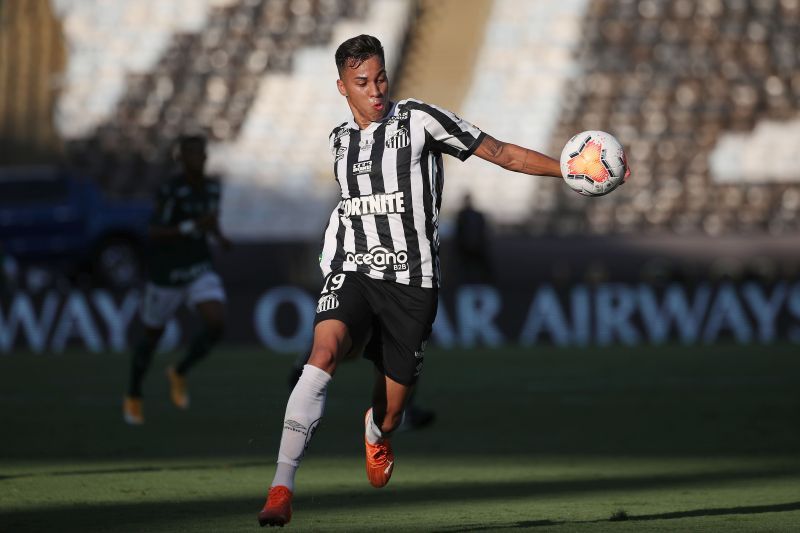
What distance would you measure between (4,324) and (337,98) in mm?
15376

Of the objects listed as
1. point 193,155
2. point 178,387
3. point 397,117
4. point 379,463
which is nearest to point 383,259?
point 397,117

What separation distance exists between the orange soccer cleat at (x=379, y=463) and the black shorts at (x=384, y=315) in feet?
1.21

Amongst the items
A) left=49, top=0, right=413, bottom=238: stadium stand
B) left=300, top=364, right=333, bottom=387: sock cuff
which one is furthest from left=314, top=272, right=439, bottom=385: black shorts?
left=49, top=0, right=413, bottom=238: stadium stand

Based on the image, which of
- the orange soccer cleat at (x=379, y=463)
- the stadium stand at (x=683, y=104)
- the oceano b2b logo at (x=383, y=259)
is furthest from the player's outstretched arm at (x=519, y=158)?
the stadium stand at (x=683, y=104)

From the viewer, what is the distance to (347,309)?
6.10 m

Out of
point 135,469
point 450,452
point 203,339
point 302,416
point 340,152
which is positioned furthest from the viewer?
point 203,339

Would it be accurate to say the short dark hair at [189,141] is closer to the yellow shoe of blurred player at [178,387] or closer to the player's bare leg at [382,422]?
the yellow shoe of blurred player at [178,387]

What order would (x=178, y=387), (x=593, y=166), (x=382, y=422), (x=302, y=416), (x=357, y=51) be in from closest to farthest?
(x=302, y=416) < (x=593, y=166) < (x=357, y=51) < (x=382, y=422) < (x=178, y=387)

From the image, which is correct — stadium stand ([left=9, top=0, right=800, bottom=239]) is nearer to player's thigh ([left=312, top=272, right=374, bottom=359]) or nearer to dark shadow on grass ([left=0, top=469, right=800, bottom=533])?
dark shadow on grass ([left=0, top=469, right=800, bottom=533])

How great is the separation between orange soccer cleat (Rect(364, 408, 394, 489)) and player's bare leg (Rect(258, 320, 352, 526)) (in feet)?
2.64

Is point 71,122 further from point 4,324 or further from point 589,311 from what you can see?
point 589,311

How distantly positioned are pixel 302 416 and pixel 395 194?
106 cm

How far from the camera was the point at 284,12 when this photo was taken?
1339 inches

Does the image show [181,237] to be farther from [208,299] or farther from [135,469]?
[135,469]
